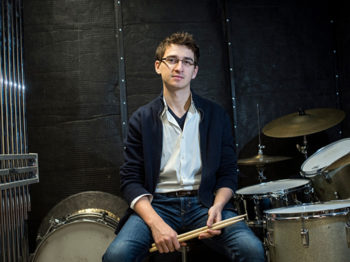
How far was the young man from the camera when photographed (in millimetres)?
2094

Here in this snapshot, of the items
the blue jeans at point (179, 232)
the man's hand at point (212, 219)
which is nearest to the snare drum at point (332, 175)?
the blue jeans at point (179, 232)

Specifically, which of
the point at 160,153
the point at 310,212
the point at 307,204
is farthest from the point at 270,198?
the point at 160,153

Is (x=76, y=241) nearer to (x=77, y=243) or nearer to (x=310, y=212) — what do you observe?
(x=77, y=243)

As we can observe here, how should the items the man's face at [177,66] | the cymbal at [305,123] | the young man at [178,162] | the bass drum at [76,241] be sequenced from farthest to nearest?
the cymbal at [305,123]
the bass drum at [76,241]
the man's face at [177,66]
the young man at [178,162]

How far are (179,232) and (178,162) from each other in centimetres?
43

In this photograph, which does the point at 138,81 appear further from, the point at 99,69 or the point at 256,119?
the point at 256,119

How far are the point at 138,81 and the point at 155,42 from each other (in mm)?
403

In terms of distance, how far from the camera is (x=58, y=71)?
135 inches

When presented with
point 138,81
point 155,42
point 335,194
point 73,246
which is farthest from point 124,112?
point 335,194

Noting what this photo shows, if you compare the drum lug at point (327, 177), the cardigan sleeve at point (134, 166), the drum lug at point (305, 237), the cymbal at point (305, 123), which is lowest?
the drum lug at point (305, 237)

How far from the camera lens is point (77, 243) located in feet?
8.59

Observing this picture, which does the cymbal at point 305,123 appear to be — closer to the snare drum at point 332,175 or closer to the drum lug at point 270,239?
the snare drum at point 332,175

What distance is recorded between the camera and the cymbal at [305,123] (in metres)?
2.94

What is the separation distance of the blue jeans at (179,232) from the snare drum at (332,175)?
72 centimetres
